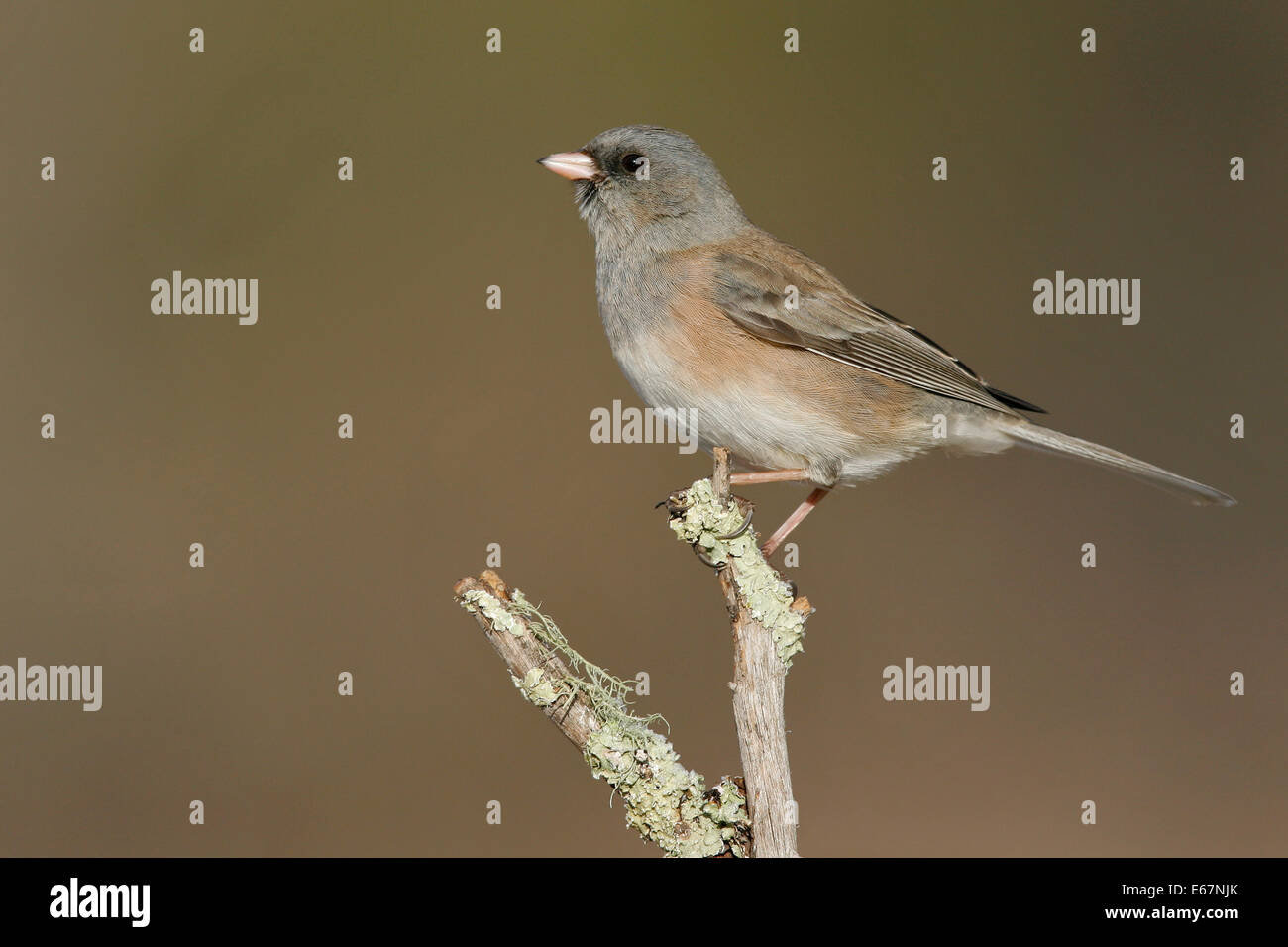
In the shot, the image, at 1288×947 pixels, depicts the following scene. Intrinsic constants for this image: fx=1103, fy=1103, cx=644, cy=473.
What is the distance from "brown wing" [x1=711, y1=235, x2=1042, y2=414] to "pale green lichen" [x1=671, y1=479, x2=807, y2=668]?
0.99 m

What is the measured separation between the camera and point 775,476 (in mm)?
3357

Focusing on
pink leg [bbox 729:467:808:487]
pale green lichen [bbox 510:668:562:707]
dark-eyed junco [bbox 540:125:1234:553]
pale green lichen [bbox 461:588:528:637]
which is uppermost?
dark-eyed junco [bbox 540:125:1234:553]

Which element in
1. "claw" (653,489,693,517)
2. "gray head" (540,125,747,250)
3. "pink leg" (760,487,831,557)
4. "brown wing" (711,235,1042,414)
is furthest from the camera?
"gray head" (540,125,747,250)

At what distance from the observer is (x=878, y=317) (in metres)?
3.77

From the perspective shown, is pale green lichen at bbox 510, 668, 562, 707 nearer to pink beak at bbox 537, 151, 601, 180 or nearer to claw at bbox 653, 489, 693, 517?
claw at bbox 653, 489, 693, 517

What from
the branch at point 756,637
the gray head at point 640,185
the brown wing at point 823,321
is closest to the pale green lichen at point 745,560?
the branch at point 756,637

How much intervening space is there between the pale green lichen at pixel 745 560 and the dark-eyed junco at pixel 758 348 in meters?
0.64

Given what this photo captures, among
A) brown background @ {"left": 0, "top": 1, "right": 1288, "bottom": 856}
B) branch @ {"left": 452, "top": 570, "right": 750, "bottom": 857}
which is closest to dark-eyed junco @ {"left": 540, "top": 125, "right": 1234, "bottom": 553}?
branch @ {"left": 452, "top": 570, "right": 750, "bottom": 857}

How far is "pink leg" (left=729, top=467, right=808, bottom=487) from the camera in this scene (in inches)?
130

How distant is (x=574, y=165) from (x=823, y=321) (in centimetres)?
98

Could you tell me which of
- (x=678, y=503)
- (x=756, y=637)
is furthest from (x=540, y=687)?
(x=678, y=503)

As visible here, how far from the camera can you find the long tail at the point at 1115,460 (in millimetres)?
3379

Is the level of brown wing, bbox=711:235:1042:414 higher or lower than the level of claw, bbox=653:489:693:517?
higher

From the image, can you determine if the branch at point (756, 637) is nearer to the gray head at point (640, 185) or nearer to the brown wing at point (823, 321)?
the brown wing at point (823, 321)
